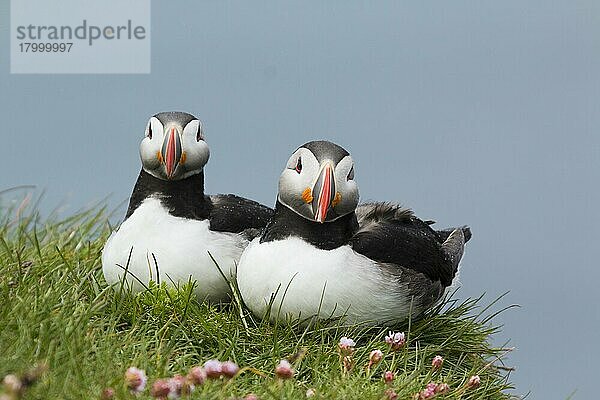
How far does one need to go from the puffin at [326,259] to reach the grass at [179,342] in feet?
0.52

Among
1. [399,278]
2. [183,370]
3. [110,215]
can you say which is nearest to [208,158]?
[399,278]

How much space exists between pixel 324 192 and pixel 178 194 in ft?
4.02

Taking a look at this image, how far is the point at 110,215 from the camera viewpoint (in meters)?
8.98

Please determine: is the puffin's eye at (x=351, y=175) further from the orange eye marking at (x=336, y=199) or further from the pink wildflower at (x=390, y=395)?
the pink wildflower at (x=390, y=395)

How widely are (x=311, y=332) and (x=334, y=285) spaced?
36 centimetres

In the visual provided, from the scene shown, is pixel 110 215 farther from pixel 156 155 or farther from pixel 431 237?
pixel 431 237

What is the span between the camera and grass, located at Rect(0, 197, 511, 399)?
4500mm

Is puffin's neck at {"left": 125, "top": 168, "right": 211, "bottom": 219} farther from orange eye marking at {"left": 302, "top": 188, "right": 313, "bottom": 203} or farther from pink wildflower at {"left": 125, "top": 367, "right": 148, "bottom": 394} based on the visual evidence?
pink wildflower at {"left": 125, "top": 367, "right": 148, "bottom": 394}

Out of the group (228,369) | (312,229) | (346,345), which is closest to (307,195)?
(312,229)

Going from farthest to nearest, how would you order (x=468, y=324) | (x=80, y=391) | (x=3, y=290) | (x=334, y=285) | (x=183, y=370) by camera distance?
(x=468, y=324), (x=334, y=285), (x=3, y=290), (x=183, y=370), (x=80, y=391)

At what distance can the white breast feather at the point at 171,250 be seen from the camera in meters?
6.40

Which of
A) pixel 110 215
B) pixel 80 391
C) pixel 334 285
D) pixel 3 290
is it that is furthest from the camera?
pixel 110 215

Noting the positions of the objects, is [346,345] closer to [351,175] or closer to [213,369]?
[351,175]

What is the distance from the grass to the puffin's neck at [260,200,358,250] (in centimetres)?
51
